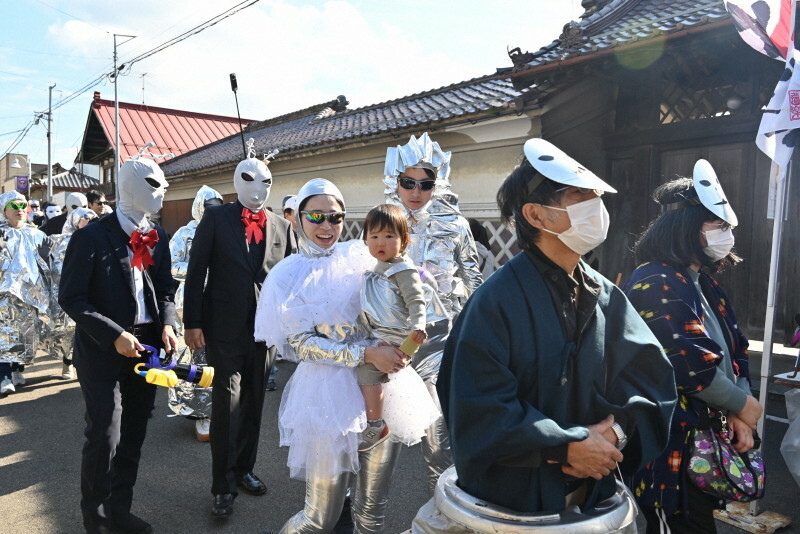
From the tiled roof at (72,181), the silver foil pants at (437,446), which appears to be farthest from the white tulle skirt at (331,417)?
the tiled roof at (72,181)

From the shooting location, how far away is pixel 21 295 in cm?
667

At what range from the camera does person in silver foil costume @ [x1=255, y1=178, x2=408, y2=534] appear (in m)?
2.44

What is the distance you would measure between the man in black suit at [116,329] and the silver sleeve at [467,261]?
Result: 1.82 metres

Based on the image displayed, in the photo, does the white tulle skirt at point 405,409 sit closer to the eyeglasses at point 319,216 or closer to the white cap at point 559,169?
the eyeglasses at point 319,216

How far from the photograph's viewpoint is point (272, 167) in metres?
11.8

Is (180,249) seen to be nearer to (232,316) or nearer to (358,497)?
(232,316)

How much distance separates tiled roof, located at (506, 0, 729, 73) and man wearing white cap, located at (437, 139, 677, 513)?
4160 mm

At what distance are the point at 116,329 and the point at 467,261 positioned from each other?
207 centimetres

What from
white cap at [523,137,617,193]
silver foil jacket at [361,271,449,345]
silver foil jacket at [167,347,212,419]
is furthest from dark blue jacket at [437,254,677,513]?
silver foil jacket at [167,347,212,419]

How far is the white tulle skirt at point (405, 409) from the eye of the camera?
2576 mm

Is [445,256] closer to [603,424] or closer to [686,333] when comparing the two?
[686,333]

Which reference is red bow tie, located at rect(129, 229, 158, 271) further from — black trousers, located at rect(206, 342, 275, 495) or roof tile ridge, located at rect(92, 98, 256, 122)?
roof tile ridge, located at rect(92, 98, 256, 122)

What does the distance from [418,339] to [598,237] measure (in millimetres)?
1078

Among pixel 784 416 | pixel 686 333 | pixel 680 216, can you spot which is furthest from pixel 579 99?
pixel 686 333
